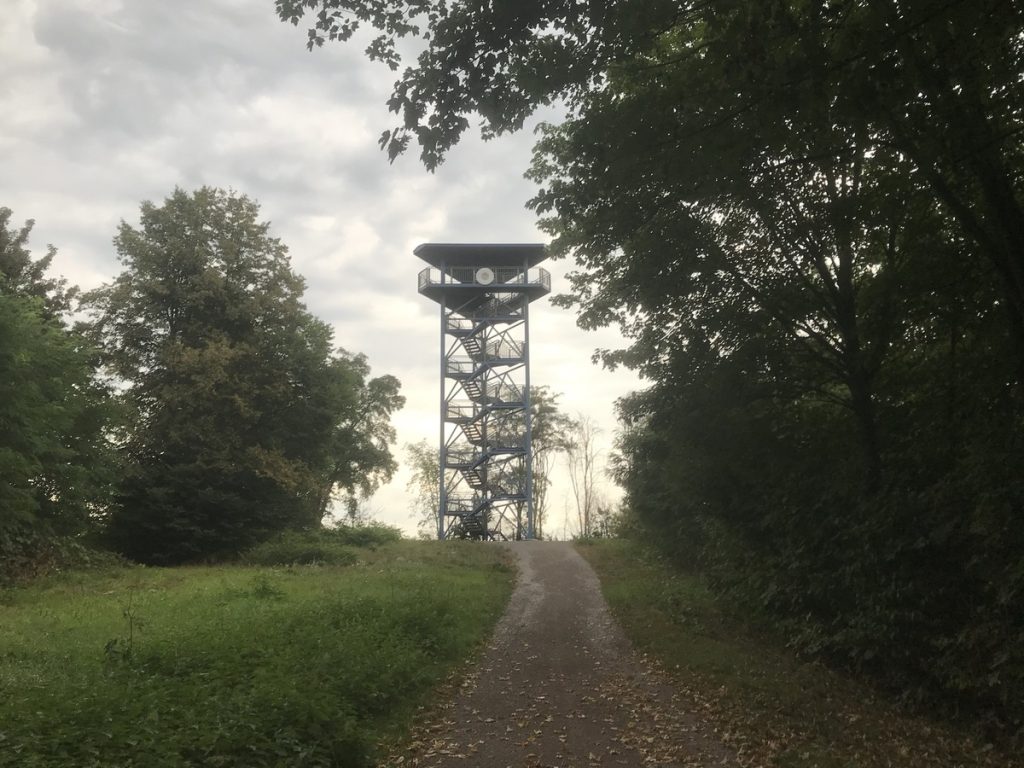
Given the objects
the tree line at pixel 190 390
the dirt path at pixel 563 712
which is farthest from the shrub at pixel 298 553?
the dirt path at pixel 563 712

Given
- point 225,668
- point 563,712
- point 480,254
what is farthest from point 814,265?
point 480,254

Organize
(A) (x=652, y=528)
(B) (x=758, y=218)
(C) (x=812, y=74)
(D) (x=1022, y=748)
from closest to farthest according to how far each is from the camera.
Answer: (C) (x=812, y=74) → (D) (x=1022, y=748) → (B) (x=758, y=218) → (A) (x=652, y=528)

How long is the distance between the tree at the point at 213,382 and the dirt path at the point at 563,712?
14.7 metres

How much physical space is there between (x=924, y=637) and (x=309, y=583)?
11.8m

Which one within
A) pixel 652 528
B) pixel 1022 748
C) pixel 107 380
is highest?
pixel 107 380

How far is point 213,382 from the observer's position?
83.3 ft

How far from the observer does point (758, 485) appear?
1333 centimetres

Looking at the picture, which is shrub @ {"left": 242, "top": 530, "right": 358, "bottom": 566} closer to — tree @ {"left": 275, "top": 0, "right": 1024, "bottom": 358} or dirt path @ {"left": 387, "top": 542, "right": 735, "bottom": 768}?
dirt path @ {"left": 387, "top": 542, "right": 735, "bottom": 768}

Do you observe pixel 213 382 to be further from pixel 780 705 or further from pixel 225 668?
pixel 780 705

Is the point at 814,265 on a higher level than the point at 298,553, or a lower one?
higher

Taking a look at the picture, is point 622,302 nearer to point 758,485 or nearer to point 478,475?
point 758,485

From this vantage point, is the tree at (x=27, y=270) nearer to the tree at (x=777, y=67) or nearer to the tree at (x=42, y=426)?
the tree at (x=42, y=426)

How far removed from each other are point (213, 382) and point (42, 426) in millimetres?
7349

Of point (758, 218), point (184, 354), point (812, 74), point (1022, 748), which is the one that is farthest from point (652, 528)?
point (812, 74)
